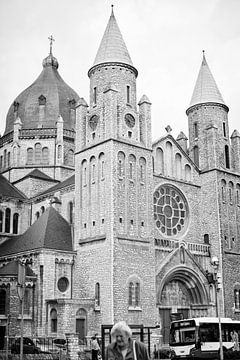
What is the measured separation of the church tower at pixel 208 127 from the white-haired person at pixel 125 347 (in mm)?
41541

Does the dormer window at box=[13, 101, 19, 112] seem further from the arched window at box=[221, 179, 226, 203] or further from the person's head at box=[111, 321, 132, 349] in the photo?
the person's head at box=[111, 321, 132, 349]

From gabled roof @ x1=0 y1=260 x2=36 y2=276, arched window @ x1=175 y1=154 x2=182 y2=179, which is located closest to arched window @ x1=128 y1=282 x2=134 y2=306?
gabled roof @ x1=0 y1=260 x2=36 y2=276

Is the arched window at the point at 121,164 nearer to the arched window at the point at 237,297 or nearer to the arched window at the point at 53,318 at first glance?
the arched window at the point at 53,318

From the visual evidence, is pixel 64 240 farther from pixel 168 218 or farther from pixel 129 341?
pixel 129 341

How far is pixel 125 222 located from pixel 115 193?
7.45ft

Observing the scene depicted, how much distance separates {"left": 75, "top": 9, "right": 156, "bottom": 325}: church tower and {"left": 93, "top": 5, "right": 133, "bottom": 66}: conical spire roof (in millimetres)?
82

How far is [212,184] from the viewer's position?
48.3 m

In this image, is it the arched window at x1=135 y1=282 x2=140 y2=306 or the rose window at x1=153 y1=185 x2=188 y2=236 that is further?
the rose window at x1=153 y1=185 x2=188 y2=236

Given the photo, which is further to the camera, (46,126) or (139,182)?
(46,126)

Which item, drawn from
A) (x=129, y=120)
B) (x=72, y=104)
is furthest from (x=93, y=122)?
(x=72, y=104)

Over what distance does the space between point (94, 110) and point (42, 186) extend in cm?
1514

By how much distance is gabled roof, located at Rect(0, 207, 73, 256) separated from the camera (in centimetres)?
4148

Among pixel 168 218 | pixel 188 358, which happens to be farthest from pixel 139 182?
pixel 188 358

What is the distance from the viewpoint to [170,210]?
4591cm
